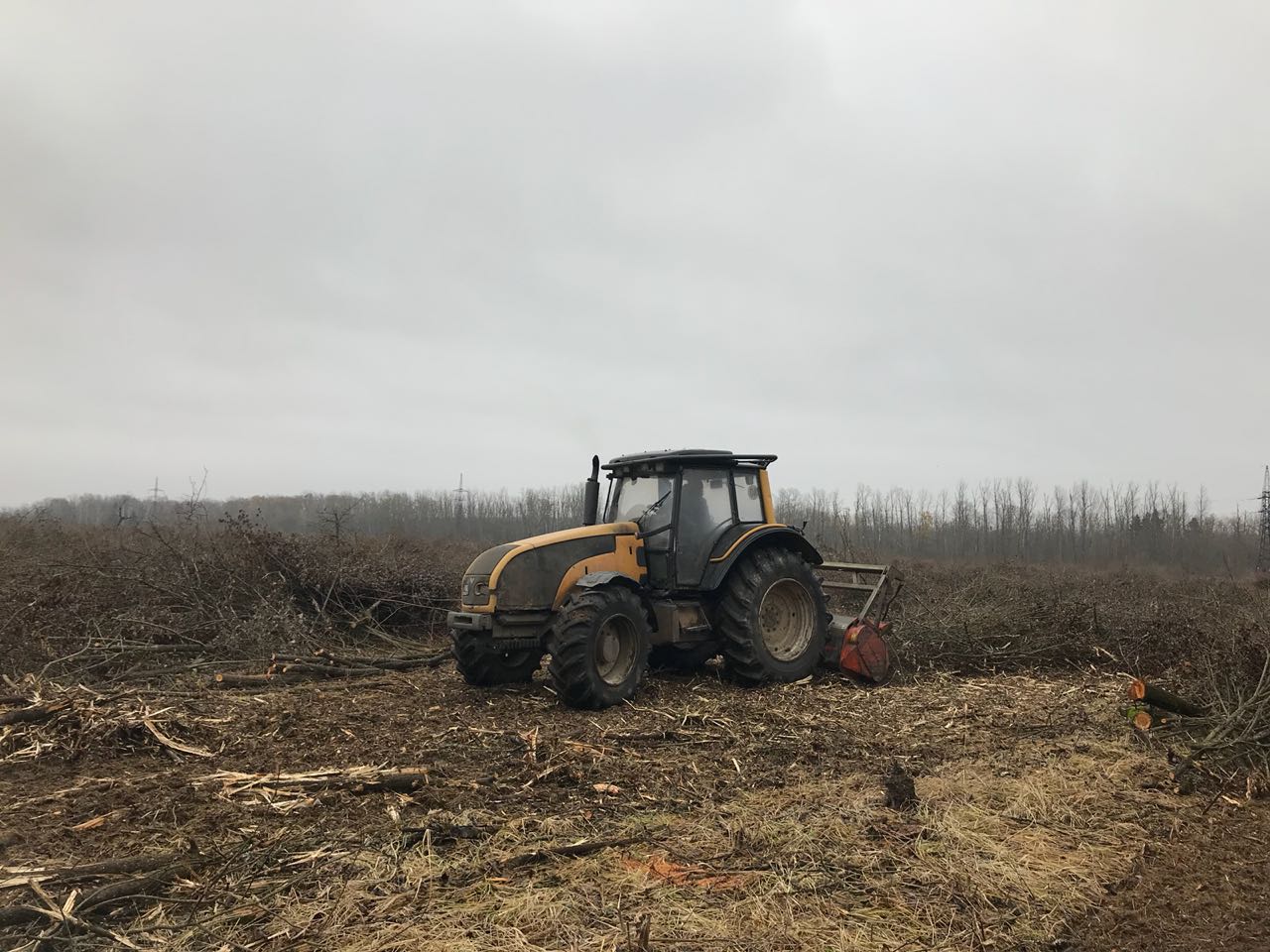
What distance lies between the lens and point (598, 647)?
724 cm

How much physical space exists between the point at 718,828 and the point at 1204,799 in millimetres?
3059

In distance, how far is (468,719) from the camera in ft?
21.9

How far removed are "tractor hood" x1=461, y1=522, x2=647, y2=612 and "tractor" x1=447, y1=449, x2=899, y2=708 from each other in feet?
0.04

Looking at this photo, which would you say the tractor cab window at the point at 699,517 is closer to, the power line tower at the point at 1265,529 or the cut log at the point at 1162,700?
the cut log at the point at 1162,700

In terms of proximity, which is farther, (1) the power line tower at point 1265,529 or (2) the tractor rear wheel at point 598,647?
(1) the power line tower at point 1265,529

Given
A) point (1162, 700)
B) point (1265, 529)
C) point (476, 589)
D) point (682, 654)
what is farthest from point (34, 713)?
point (1265, 529)

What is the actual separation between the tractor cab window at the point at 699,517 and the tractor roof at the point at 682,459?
0.11 meters

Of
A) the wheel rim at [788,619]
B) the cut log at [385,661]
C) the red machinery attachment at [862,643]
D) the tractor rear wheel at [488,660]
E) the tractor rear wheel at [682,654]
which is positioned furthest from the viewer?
the cut log at [385,661]

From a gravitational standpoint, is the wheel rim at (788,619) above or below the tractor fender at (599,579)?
below

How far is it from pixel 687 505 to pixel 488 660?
2.40 metres

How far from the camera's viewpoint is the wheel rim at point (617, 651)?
7316 mm

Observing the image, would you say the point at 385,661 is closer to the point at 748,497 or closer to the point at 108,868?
the point at 748,497

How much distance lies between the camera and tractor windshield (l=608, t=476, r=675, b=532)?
833 cm

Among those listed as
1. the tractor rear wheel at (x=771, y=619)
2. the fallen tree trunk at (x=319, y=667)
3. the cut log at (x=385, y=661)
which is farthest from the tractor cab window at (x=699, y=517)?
the cut log at (x=385, y=661)
